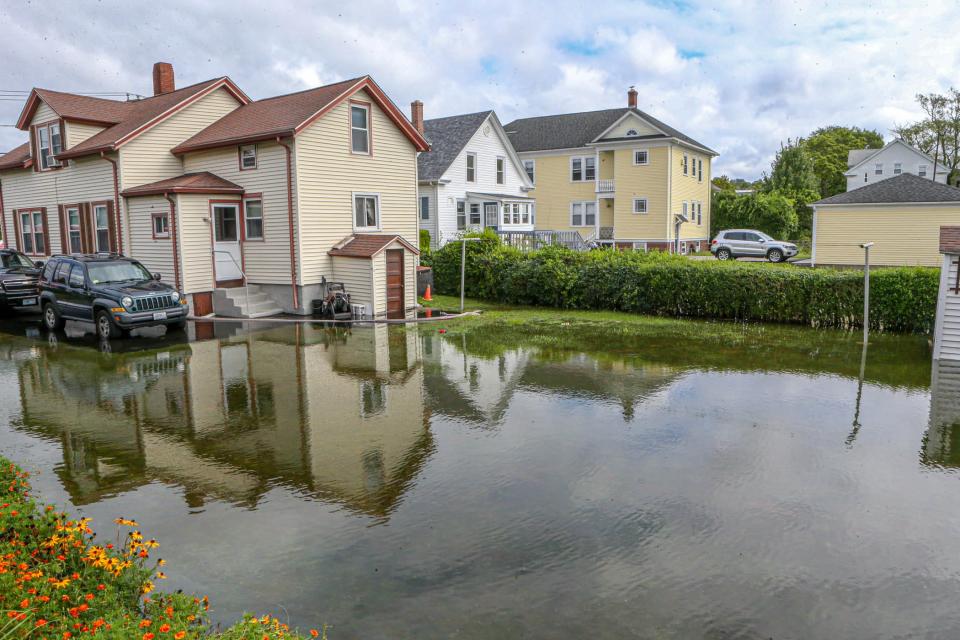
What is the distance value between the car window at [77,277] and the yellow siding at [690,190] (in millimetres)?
32195

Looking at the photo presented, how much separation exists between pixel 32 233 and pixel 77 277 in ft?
44.3

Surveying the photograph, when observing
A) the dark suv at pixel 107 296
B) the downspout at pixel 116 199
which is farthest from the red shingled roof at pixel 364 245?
the downspout at pixel 116 199

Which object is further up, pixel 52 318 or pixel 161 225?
pixel 161 225

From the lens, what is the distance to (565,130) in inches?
1822

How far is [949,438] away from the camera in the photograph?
9.80 meters

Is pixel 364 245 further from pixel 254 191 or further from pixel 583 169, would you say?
pixel 583 169

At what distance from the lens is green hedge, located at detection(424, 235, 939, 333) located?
59.4ft

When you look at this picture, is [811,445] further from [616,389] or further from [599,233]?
[599,233]

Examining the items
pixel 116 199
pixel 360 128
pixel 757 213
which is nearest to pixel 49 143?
pixel 116 199

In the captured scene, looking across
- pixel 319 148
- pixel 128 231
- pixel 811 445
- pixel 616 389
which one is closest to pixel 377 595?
pixel 811 445

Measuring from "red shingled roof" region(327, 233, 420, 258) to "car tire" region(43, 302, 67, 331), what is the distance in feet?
24.7

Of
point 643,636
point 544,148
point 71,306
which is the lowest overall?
point 643,636

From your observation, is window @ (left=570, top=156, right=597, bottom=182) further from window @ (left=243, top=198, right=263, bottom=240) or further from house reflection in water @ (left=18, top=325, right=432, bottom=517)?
house reflection in water @ (left=18, top=325, right=432, bottom=517)

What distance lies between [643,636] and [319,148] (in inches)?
730
